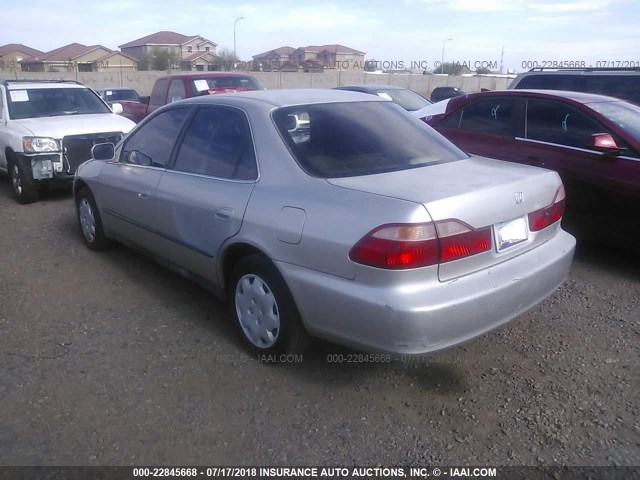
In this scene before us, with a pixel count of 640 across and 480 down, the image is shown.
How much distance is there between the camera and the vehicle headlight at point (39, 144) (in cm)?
734

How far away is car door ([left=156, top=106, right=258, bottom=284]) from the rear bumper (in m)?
0.62

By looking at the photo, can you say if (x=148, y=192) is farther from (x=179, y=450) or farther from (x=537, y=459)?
(x=537, y=459)

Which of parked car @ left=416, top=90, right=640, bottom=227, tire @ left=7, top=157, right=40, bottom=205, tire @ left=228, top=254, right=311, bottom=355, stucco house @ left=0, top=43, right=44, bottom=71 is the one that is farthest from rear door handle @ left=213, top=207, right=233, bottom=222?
stucco house @ left=0, top=43, right=44, bottom=71

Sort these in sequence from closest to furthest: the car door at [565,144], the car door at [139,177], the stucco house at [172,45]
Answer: the car door at [139,177] < the car door at [565,144] < the stucco house at [172,45]

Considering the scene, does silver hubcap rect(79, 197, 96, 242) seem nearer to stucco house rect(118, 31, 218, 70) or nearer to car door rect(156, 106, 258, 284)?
car door rect(156, 106, 258, 284)

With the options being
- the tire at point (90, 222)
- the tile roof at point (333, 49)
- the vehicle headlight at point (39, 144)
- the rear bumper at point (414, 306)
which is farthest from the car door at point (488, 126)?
the tile roof at point (333, 49)

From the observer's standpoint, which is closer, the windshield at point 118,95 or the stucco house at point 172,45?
the windshield at point 118,95

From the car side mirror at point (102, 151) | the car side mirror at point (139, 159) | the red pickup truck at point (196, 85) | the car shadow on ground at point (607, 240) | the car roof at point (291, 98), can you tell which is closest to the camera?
the car roof at point (291, 98)

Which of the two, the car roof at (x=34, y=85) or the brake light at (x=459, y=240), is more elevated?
the car roof at (x=34, y=85)

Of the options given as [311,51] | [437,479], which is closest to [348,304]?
[437,479]

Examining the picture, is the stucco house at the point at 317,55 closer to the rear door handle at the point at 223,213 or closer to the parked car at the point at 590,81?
the parked car at the point at 590,81

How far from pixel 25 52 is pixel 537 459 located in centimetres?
9110

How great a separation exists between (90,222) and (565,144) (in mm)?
4548

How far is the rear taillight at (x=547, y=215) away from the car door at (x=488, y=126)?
7.78ft
